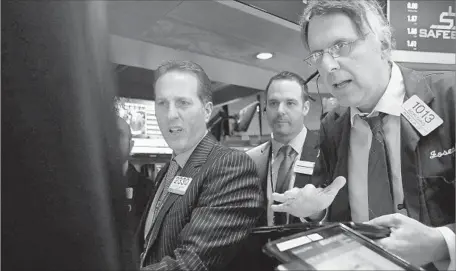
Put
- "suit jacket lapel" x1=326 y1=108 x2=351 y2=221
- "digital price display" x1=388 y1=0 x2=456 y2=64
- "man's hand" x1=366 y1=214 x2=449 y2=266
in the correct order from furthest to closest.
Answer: "digital price display" x1=388 y1=0 x2=456 y2=64
"suit jacket lapel" x1=326 y1=108 x2=351 y2=221
"man's hand" x1=366 y1=214 x2=449 y2=266

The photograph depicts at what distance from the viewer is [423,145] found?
3.08 feet

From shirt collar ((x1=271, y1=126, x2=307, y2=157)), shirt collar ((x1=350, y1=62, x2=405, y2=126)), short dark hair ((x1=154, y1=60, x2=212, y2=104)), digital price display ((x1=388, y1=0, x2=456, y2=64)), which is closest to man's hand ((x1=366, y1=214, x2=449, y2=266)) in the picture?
shirt collar ((x1=350, y1=62, x2=405, y2=126))

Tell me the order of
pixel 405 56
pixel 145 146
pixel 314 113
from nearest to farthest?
pixel 405 56 < pixel 145 146 < pixel 314 113

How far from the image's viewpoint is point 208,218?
1035 millimetres

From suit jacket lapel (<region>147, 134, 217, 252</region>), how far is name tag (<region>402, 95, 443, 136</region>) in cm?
63

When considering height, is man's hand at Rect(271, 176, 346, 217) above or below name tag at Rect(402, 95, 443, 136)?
below

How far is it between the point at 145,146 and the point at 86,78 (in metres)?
3.92

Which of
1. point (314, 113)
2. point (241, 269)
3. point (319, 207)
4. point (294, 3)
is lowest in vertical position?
point (241, 269)

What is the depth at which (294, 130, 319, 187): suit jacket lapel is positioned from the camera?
68.1 inches

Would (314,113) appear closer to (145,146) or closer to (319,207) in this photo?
(145,146)

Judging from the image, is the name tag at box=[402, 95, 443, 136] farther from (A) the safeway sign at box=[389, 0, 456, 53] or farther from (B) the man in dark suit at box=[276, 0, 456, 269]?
(A) the safeway sign at box=[389, 0, 456, 53]

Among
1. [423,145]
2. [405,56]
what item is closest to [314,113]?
[405,56]

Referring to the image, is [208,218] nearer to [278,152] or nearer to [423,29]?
[278,152]

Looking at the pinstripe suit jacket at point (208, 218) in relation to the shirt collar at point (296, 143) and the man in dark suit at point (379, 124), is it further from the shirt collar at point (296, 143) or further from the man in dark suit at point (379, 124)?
the shirt collar at point (296, 143)
